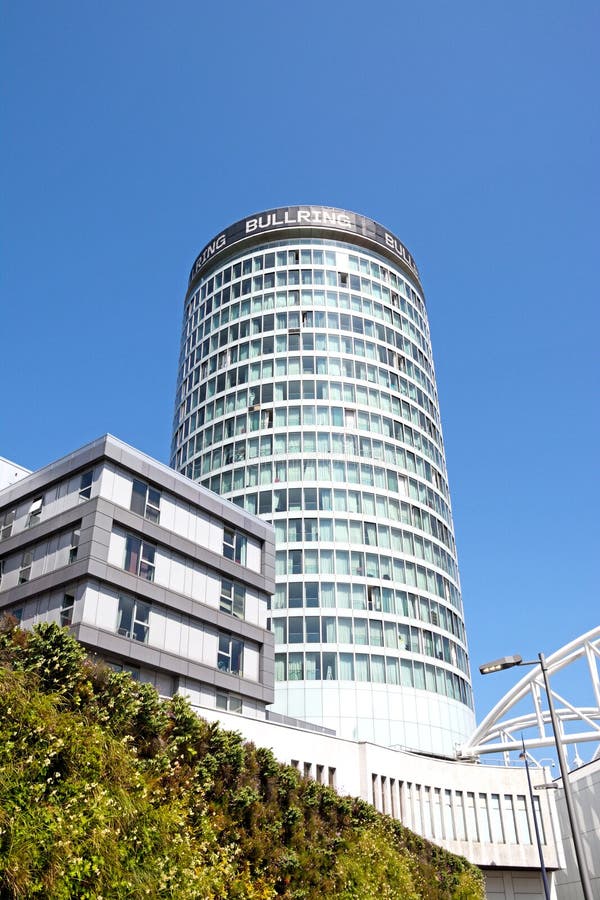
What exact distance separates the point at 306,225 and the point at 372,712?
6103cm

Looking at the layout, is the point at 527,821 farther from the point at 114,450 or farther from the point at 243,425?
the point at 243,425

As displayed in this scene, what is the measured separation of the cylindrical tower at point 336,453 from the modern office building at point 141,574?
30.1 metres

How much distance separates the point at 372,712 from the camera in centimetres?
7700

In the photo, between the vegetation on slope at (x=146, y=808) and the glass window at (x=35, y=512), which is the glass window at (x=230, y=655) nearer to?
the vegetation on slope at (x=146, y=808)

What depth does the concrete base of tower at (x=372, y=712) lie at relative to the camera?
76062 mm

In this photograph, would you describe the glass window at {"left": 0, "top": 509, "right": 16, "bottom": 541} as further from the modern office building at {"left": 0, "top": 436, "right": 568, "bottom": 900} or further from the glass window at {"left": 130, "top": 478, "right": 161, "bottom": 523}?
the glass window at {"left": 130, "top": 478, "right": 161, "bottom": 523}

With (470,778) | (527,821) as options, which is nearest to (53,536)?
(470,778)

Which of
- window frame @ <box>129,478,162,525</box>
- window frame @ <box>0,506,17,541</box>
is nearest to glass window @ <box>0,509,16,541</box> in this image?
window frame @ <box>0,506,17,541</box>

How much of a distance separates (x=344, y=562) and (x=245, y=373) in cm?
2708

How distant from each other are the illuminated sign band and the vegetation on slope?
80.3m

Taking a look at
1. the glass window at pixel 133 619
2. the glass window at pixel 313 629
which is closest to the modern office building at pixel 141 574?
the glass window at pixel 133 619

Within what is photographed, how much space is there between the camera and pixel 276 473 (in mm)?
89500

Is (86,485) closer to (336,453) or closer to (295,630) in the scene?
(295,630)

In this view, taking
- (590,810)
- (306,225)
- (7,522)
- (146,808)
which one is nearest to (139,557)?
(7,522)
